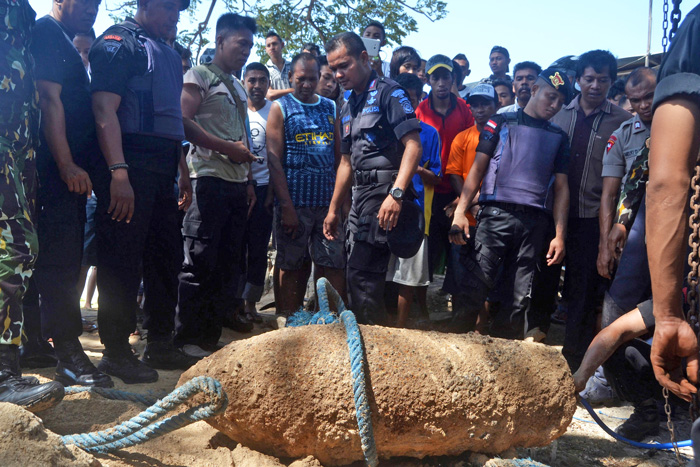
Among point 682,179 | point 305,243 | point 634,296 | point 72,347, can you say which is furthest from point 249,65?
point 682,179

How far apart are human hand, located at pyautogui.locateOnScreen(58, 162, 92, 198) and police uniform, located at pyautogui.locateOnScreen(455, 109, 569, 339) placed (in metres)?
2.67

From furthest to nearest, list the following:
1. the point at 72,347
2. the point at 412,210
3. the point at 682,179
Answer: the point at 412,210 < the point at 72,347 < the point at 682,179

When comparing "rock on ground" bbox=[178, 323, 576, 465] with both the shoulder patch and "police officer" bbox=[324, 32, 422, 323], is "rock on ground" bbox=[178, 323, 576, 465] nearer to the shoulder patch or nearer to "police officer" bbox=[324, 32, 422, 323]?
"police officer" bbox=[324, 32, 422, 323]

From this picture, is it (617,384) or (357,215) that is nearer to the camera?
(617,384)

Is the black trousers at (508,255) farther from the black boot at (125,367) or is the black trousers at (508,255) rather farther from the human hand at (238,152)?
the black boot at (125,367)

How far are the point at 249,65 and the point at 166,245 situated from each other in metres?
→ 2.54

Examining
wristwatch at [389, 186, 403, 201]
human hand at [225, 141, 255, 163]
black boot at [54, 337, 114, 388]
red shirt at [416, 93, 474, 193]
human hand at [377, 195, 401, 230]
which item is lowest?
black boot at [54, 337, 114, 388]

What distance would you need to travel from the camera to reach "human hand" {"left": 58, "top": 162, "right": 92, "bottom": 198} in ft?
9.82

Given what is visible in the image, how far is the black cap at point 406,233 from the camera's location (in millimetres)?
3736

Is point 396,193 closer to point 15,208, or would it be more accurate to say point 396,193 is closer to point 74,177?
point 74,177

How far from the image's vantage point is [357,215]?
12.8 feet

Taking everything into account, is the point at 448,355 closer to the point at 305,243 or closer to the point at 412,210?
the point at 412,210

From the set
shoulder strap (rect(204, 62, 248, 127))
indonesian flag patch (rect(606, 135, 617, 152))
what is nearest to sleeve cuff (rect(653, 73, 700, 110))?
indonesian flag patch (rect(606, 135, 617, 152))

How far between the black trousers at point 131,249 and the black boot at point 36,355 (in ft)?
1.32
